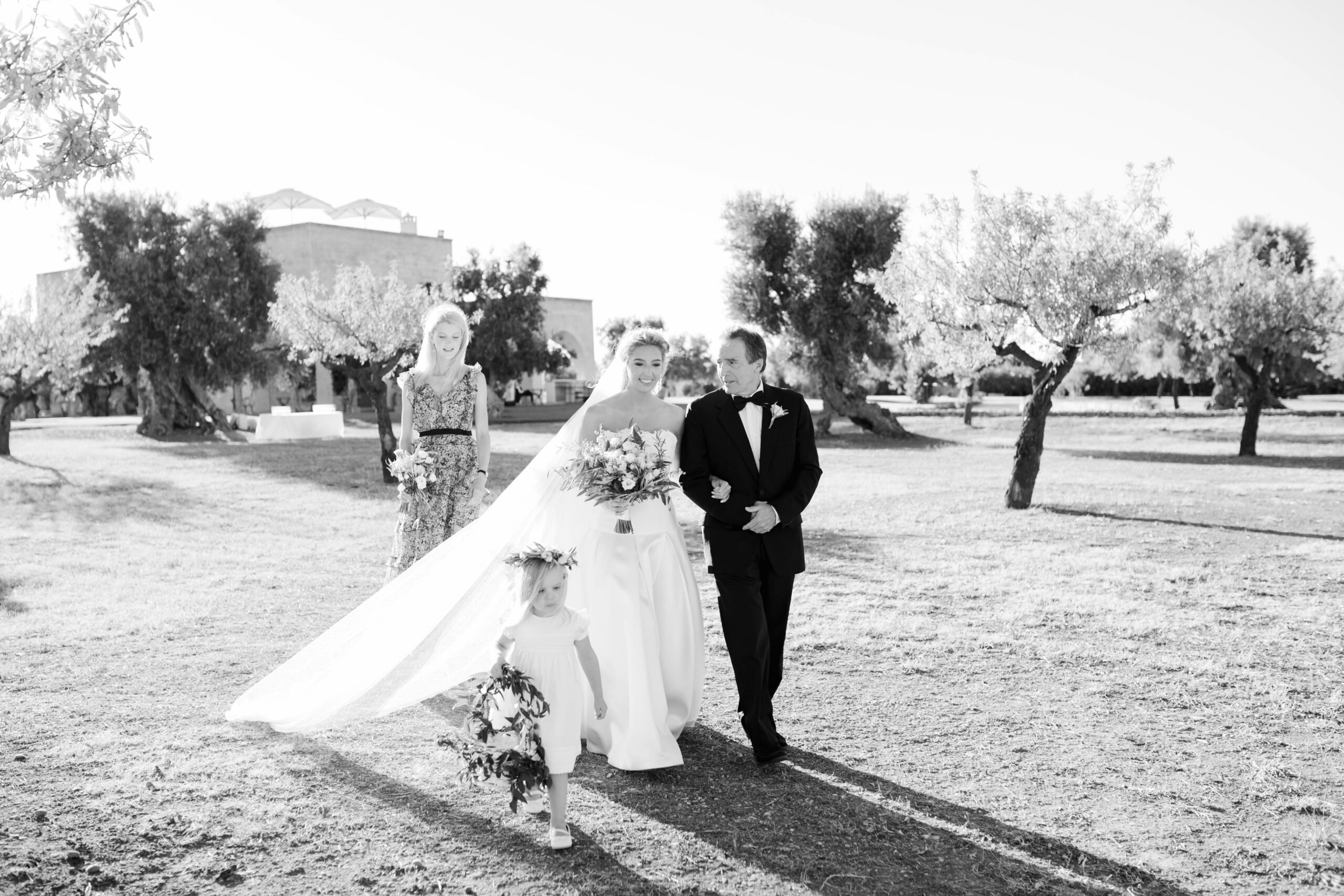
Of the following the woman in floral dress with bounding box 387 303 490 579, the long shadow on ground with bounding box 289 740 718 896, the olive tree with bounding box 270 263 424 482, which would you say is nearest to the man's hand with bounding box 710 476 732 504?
the long shadow on ground with bounding box 289 740 718 896

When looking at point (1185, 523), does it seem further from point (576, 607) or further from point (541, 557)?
point (541, 557)

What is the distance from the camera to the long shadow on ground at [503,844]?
4.09m

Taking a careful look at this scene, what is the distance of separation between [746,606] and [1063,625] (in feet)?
15.4

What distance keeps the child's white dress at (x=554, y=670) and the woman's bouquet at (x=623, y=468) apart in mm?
867

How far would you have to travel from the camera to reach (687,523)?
16.2m

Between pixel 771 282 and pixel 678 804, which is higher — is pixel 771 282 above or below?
above

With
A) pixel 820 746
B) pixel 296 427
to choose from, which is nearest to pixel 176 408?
pixel 296 427

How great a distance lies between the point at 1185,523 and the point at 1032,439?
9.80 feet

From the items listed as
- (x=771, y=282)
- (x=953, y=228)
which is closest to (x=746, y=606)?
(x=953, y=228)

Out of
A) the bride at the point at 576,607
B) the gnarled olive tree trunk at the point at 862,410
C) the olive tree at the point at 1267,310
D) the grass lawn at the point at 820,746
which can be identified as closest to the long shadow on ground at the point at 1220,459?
the olive tree at the point at 1267,310

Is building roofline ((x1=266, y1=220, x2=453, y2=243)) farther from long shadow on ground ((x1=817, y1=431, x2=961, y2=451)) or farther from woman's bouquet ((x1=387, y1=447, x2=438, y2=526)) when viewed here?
woman's bouquet ((x1=387, y1=447, x2=438, y2=526))

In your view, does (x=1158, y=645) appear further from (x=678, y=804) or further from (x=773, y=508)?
(x=678, y=804)

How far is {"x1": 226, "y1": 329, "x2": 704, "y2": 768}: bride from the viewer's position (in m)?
5.45

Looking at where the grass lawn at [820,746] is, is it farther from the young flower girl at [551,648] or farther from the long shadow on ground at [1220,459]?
the long shadow on ground at [1220,459]
